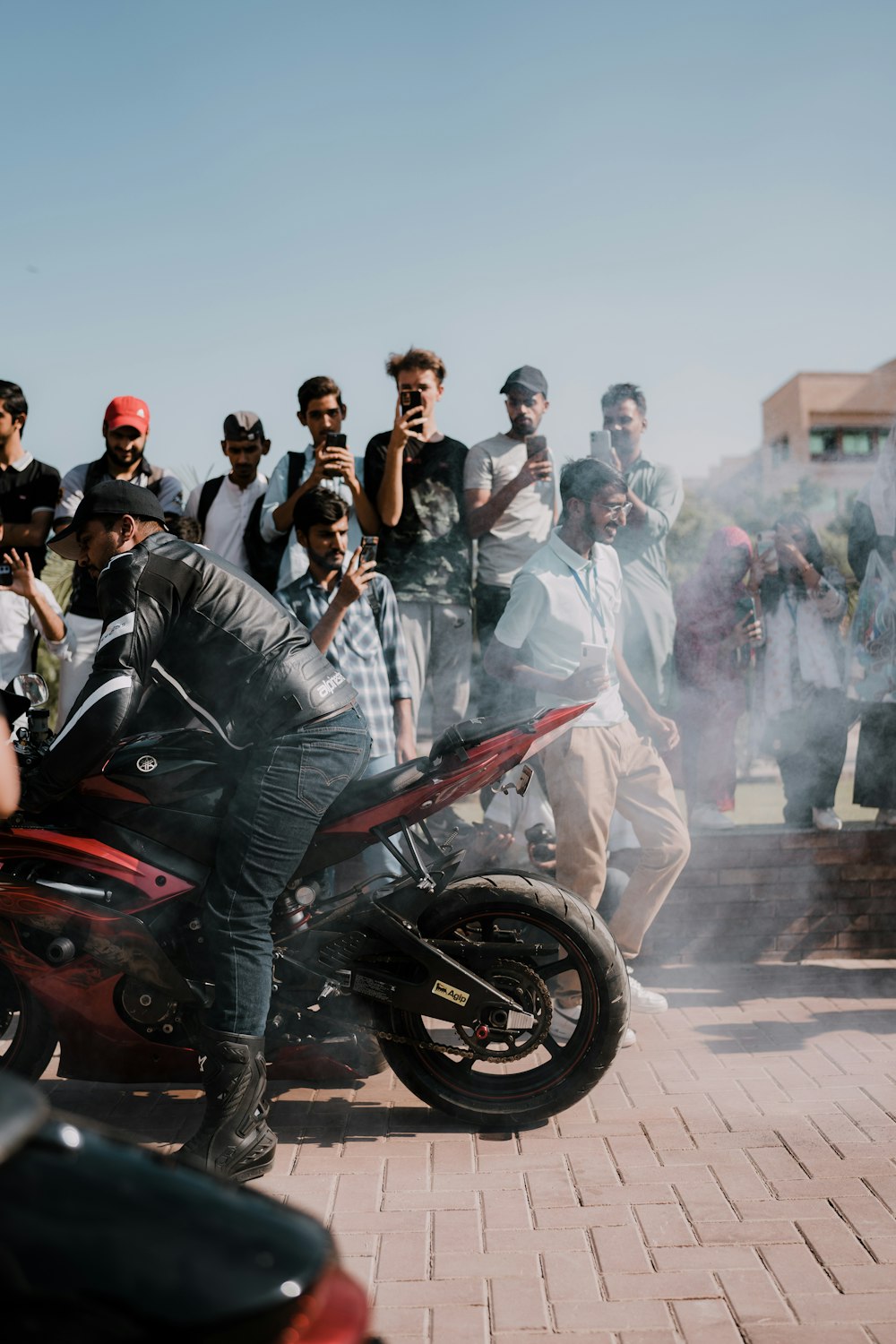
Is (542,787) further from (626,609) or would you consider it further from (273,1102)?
(273,1102)

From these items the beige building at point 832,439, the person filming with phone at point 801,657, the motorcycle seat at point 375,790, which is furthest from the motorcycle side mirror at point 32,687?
the beige building at point 832,439

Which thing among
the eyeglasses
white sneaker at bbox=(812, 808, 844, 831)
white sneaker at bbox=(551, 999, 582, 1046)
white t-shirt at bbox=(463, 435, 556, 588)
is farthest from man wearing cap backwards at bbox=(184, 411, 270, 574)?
white sneaker at bbox=(812, 808, 844, 831)

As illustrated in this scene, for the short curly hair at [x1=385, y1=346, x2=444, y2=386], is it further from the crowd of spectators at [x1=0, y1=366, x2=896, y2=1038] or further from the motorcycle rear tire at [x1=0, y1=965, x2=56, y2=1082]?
the motorcycle rear tire at [x1=0, y1=965, x2=56, y2=1082]

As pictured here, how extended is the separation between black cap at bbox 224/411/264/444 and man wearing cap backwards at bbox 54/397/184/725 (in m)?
0.37

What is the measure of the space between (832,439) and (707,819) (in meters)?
3.30

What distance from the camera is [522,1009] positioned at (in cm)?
378

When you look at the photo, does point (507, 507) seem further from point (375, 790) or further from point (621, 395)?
point (375, 790)

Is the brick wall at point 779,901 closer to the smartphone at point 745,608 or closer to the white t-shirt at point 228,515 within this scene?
the smartphone at point 745,608

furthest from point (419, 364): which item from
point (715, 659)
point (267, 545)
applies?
point (715, 659)

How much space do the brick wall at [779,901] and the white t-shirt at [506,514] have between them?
5.25 feet

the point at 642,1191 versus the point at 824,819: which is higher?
the point at 824,819

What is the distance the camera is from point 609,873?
5371 millimetres

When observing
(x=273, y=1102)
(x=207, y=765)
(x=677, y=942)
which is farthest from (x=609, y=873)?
(x=207, y=765)

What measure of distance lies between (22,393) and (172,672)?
3.03 m
